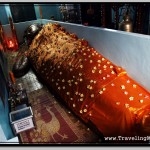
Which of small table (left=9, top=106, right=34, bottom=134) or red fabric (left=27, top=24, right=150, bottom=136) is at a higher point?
red fabric (left=27, top=24, right=150, bottom=136)

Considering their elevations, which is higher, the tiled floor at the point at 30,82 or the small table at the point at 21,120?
the small table at the point at 21,120

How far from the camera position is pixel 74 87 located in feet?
8.34

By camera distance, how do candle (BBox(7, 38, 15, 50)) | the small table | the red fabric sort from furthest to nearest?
candle (BBox(7, 38, 15, 50)) → the small table → the red fabric

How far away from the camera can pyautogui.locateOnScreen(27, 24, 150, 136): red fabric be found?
183 cm

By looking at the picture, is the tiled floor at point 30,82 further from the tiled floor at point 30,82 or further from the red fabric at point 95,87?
the red fabric at point 95,87

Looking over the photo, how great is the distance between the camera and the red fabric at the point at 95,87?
183 centimetres

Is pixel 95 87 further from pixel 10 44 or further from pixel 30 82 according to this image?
pixel 10 44

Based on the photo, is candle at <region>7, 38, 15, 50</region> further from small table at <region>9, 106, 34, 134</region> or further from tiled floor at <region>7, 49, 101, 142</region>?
small table at <region>9, 106, 34, 134</region>

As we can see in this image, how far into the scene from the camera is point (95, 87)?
225 cm

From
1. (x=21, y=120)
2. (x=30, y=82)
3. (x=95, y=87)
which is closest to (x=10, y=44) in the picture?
(x=30, y=82)

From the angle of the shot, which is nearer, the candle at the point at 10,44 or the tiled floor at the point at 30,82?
the tiled floor at the point at 30,82

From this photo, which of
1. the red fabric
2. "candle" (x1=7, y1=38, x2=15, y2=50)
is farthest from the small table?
"candle" (x1=7, y1=38, x2=15, y2=50)

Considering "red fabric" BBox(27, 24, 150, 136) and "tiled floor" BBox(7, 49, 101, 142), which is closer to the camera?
"red fabric" BBox(27, 24, 150, 136)

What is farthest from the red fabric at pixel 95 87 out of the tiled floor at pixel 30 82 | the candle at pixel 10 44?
the candle at pixel 10 44
